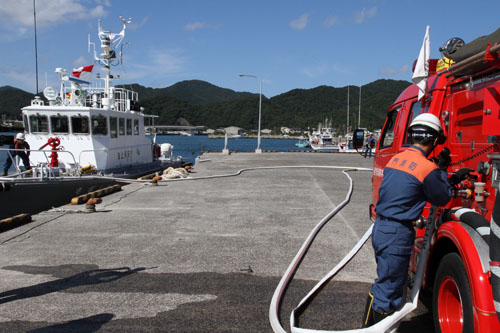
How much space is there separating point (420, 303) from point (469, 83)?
8.00 feet

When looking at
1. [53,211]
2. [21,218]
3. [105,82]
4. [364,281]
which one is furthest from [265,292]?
[105,82]

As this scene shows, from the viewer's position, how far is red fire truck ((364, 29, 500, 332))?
267 centimetres

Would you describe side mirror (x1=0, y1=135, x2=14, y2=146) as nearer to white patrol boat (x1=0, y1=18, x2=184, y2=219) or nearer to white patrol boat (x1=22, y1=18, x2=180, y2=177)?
white patrol boat (x1=0, y1=18, x2=184, y2=219)

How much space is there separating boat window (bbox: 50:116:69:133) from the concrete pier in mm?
5845

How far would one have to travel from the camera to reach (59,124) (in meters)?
15.1

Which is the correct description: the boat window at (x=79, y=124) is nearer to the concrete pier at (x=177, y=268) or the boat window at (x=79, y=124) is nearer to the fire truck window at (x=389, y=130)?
the concrete pier at (x=177, y=268)

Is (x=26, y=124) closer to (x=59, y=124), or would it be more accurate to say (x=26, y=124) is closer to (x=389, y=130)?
Result: (x=59, y=124)

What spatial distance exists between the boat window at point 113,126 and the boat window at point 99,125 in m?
0.45

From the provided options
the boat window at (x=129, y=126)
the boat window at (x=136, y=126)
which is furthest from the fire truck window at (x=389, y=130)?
the boat window at (x=136, y=126)

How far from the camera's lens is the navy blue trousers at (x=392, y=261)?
3.21m

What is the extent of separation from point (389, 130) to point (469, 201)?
118 inches

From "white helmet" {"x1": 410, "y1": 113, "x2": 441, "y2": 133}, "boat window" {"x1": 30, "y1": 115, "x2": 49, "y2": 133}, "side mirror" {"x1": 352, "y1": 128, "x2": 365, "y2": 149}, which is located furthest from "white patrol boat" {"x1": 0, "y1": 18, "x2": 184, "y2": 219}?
"white helmet" {"x1": 410, "y1": 113, "x2": 441, "y2": 133}

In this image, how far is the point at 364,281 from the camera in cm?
511

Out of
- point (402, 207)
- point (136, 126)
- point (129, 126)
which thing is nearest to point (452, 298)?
point (402, 207)
